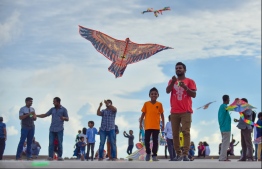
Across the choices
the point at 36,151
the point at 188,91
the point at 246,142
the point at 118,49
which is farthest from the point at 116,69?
the point at 188,91

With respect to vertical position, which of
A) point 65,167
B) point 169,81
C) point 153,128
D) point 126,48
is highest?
point 126,48

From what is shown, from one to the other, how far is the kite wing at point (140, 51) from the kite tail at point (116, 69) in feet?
4.53

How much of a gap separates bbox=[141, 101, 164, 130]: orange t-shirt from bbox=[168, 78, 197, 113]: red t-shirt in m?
0.95

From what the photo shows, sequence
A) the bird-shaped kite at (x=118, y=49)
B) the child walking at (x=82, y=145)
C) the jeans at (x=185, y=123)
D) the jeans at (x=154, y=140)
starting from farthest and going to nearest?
1. the bird-shaped kite at (x=118, y=49)
2. the child walking at (x=82, y=145)
3. the jeans at (x=154, y=140)
4. the jeans at (x=185, y=123)

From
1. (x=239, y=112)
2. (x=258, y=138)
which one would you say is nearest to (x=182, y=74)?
(x=239, y=112)

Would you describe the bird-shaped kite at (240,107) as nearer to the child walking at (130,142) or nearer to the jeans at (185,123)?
the jeans at (185,123)

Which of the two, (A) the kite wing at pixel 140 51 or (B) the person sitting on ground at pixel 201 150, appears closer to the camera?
(B) the person sitting on ground at pixel 201 150

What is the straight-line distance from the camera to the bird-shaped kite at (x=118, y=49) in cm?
3578

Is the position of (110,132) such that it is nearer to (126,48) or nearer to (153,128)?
(153,128)

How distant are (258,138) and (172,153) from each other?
2.73m

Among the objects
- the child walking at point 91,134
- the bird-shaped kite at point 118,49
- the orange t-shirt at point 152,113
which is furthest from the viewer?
the bird-shaped kite at point 118,49

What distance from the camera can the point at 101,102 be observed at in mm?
17000

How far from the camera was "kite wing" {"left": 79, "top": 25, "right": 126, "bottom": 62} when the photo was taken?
3588cm

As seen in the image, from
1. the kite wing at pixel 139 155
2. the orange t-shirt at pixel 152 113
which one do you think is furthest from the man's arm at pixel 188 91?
the kite wing at pixel 139 155
